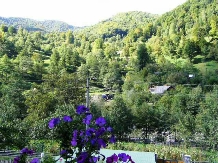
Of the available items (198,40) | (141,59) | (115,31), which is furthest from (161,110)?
(115,31)

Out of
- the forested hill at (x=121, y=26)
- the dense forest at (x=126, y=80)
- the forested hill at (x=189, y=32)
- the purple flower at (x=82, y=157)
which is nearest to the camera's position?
the purple flower at (x=82, y=157)

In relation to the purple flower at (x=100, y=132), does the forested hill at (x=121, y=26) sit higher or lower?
higher

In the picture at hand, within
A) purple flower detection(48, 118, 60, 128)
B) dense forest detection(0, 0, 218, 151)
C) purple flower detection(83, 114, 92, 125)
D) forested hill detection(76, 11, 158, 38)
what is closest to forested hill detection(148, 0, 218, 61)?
dense forest detection(0, 0, 218, 151)

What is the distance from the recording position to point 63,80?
102 feet

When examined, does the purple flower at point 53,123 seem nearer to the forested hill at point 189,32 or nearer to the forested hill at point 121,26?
the forested hill at point 189,32

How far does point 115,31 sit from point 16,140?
427ft

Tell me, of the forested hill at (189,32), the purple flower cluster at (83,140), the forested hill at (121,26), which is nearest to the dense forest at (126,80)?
the forested hill at (189,32)

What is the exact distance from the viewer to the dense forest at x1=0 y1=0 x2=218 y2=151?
22375mm

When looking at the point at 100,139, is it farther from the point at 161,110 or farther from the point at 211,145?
the point at 161,110

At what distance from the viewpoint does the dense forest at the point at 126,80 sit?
73.4 feet

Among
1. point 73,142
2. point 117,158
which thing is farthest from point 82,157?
point 117,158

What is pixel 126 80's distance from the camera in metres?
54.3

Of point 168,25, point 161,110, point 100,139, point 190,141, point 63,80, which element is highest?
point 168,25

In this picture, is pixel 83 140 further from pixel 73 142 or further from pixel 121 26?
pixel 121 26
